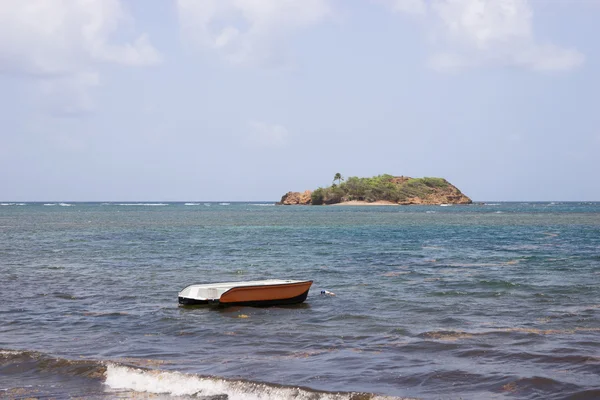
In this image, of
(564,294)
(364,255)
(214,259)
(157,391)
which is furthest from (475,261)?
(157,391)

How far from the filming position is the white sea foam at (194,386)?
1128cm

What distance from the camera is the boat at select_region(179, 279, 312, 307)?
20781 mm

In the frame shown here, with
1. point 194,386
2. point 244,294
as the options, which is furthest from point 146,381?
point 244,294

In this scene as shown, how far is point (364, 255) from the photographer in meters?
39.0

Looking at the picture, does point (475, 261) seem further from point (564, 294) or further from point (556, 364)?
point (556, 364)

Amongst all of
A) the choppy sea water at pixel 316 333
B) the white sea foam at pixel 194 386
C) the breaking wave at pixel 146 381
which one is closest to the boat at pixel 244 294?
the choppy sea water at pixel 316 333

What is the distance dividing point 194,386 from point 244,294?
9.01 meters

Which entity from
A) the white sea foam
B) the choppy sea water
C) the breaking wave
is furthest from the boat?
the white sea foam

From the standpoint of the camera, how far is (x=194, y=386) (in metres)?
11.9

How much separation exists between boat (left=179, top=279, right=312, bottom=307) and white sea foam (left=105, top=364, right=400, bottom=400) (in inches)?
314

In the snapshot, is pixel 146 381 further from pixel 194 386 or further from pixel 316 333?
pixel 316 333

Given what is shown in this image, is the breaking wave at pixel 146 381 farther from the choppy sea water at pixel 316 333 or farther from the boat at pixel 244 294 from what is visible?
the boat at pixel 244 294

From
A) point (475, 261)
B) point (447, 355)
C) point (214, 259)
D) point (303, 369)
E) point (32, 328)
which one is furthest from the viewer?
point (214, 259)

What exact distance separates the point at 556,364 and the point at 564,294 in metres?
10.0
